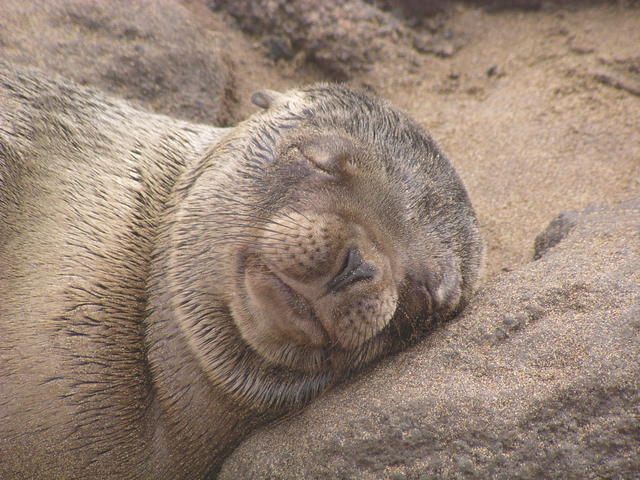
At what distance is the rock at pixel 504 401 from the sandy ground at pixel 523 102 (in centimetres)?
120

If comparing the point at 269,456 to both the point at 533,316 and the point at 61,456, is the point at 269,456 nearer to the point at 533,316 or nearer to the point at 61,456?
the point at 61,456

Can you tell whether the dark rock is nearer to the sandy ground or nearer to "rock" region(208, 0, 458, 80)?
the sandy ground

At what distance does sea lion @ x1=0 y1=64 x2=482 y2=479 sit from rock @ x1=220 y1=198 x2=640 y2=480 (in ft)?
0.55

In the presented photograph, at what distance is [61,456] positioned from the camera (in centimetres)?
248

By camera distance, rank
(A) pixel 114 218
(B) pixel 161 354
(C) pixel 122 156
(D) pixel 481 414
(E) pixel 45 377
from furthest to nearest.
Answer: (C) pixel 122 156
(A) pixel 114 218
(B) pixel 161 354
(E) pixel 45 377
(D) pixel 481 414

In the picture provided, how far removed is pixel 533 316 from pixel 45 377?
1926 mm

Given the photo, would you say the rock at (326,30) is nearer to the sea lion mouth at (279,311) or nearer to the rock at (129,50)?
the rock at (129,50)

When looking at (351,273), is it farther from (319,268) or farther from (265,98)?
(265,98)

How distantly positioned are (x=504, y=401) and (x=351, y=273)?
70 cm

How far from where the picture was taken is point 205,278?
261cm

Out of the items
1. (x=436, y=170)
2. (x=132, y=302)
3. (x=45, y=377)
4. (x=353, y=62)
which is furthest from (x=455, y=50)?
(x=45, y=377)

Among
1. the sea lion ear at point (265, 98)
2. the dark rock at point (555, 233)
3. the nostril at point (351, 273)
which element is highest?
the dark rock at point (555, 233)

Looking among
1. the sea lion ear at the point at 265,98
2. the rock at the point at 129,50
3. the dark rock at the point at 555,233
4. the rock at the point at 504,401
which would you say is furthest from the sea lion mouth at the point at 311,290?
the rock at the point at 129,50

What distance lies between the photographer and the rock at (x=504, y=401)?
214cm
